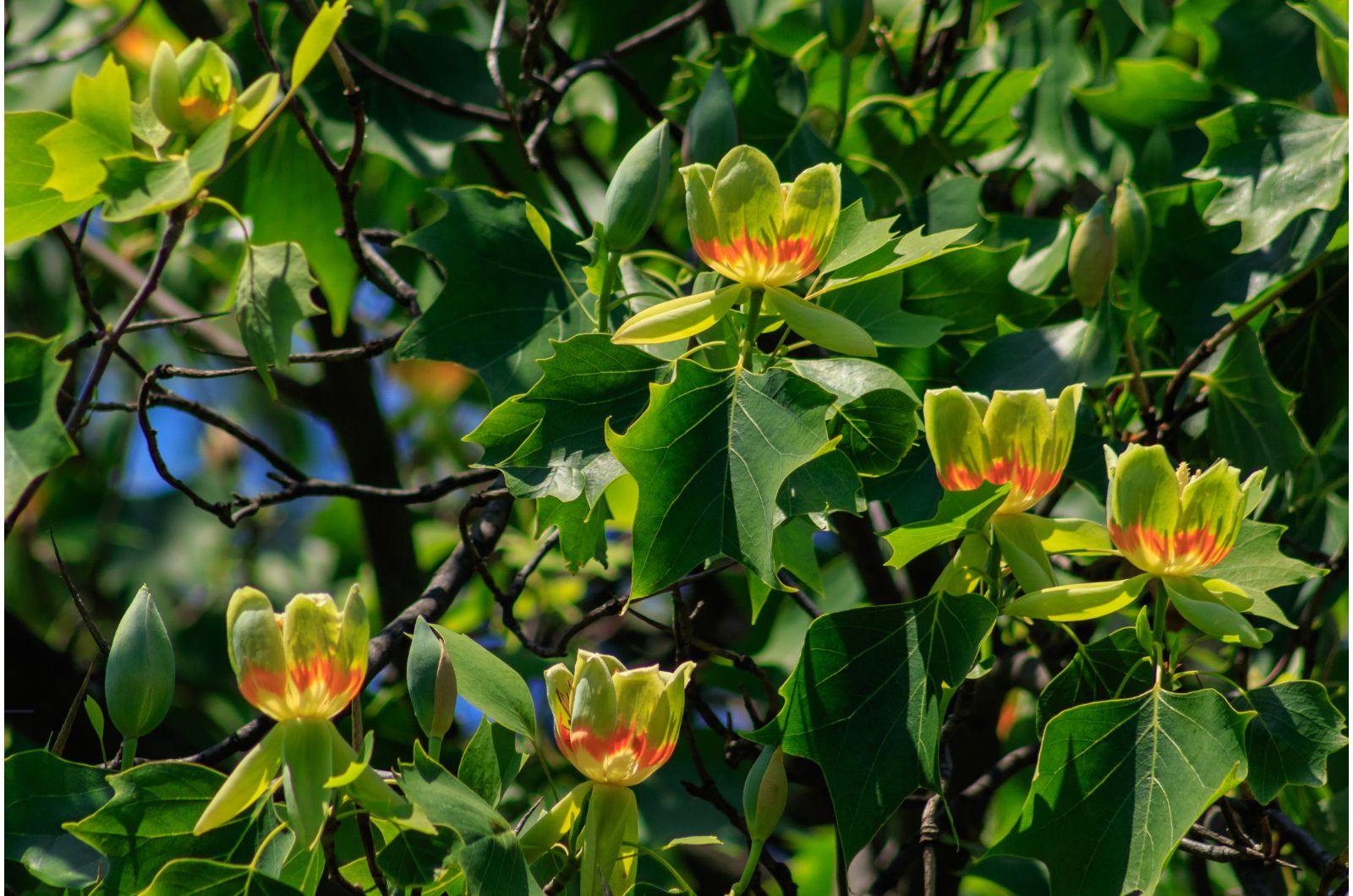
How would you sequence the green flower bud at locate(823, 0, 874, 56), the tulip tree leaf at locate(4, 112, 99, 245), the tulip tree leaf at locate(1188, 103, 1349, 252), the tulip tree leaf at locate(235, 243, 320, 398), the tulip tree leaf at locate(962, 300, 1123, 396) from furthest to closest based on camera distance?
the green flower bud at locate(823, 0, 874, 56) < the tulip tree leaf at locate(1188, 103, 1349, 252) < the tulip tree leaf at locate(962, 300, 1123, 396) < the tulip tree leaf at locate(235, 243, 320, 398) < the tulip tree leaf at locate(4, 112, 99, 245)

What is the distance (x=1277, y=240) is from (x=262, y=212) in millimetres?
1688

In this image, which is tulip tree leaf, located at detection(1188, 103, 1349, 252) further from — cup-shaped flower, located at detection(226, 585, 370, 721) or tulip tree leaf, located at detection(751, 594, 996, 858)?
cup-shaped flower, located at detection(226, 585, 370, 721)

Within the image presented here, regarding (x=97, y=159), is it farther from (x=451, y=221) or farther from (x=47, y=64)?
(x=47, y=64)

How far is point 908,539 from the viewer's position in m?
1.03

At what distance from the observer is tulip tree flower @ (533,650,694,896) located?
1.01m

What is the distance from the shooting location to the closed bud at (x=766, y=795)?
43.7 inches

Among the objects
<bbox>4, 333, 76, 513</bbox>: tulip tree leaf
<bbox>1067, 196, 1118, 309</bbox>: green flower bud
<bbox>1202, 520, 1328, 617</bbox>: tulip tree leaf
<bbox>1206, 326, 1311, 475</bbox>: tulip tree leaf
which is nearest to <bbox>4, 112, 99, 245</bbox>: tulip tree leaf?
<bbox>4, 333, 76, 513</bbox>: tulip tree leaf

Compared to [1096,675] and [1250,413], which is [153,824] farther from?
[1250,413]

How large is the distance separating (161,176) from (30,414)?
0.96ft

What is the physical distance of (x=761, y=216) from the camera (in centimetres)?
107

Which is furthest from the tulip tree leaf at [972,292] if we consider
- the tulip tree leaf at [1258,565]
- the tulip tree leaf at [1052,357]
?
the tulip tree leaf at [1258,565]

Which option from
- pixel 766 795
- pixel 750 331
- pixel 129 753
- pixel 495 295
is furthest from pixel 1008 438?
pixel 129 753

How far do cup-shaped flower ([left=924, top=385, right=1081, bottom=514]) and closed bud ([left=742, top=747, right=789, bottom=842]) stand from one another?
303 mm

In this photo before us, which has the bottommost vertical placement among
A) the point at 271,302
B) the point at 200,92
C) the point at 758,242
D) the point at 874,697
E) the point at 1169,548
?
the point at 874,697
